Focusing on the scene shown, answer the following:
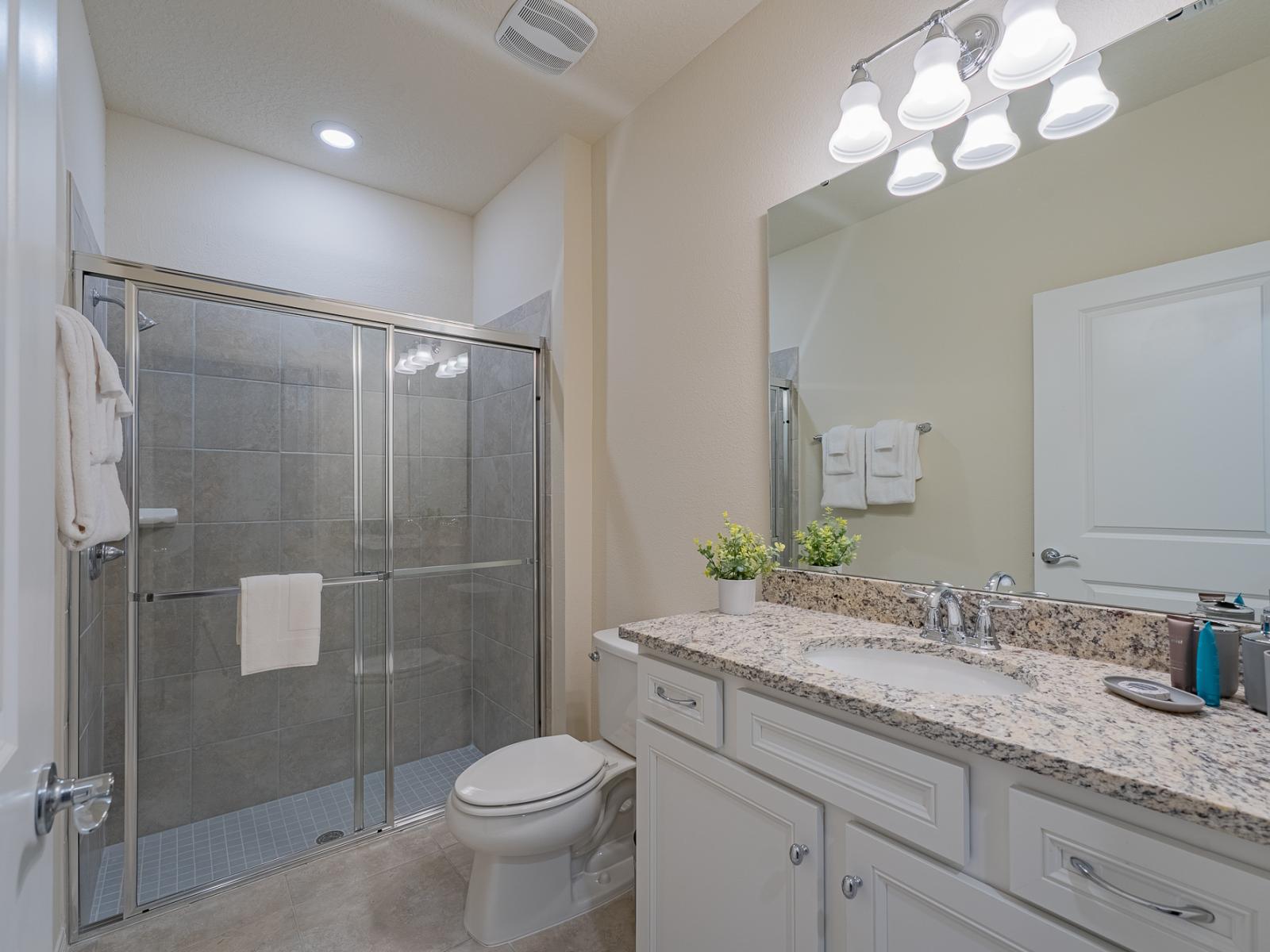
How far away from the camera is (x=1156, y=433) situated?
43.2 inches

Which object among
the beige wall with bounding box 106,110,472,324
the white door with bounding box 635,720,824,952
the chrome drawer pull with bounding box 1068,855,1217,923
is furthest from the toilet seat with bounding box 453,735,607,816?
the beige wall with bounding box 106,110,472,324

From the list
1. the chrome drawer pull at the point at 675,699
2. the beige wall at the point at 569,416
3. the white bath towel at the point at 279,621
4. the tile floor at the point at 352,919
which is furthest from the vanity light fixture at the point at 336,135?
the tile floor at the point at 352,919

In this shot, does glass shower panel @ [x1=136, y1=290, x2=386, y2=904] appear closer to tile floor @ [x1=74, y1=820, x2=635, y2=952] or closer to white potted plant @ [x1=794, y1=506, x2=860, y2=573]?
tile floor @ [x1=74, y1=820, x2=635, y2=952]

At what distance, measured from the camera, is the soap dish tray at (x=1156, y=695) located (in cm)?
87

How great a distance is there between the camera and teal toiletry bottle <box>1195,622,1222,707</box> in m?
0.91

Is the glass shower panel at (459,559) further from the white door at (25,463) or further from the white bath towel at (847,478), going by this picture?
the white door at (25,463)

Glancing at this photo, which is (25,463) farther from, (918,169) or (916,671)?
(918,169)

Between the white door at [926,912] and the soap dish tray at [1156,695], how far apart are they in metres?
0.34

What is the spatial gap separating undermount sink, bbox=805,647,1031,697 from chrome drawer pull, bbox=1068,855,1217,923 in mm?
379

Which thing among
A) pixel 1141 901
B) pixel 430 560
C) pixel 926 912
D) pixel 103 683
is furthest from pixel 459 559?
pixel 1141 901

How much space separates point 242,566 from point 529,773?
123 centimetres

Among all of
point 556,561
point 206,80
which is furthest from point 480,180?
point 556,561

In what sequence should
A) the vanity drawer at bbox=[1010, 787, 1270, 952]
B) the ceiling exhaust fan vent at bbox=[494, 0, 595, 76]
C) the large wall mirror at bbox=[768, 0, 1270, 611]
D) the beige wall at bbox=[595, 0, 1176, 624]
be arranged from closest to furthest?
the vanity drawer at bbox=[1010, 787, 1270, 952]
the large wall mirror at bbox=[768, 0, 1270, 611]
the beige wall at bbox=[595, 0, 1176, 624]
the ceiling exhaust fan vent at bbox=[494, 0, 595, 76]

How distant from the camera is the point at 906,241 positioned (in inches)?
58.7
